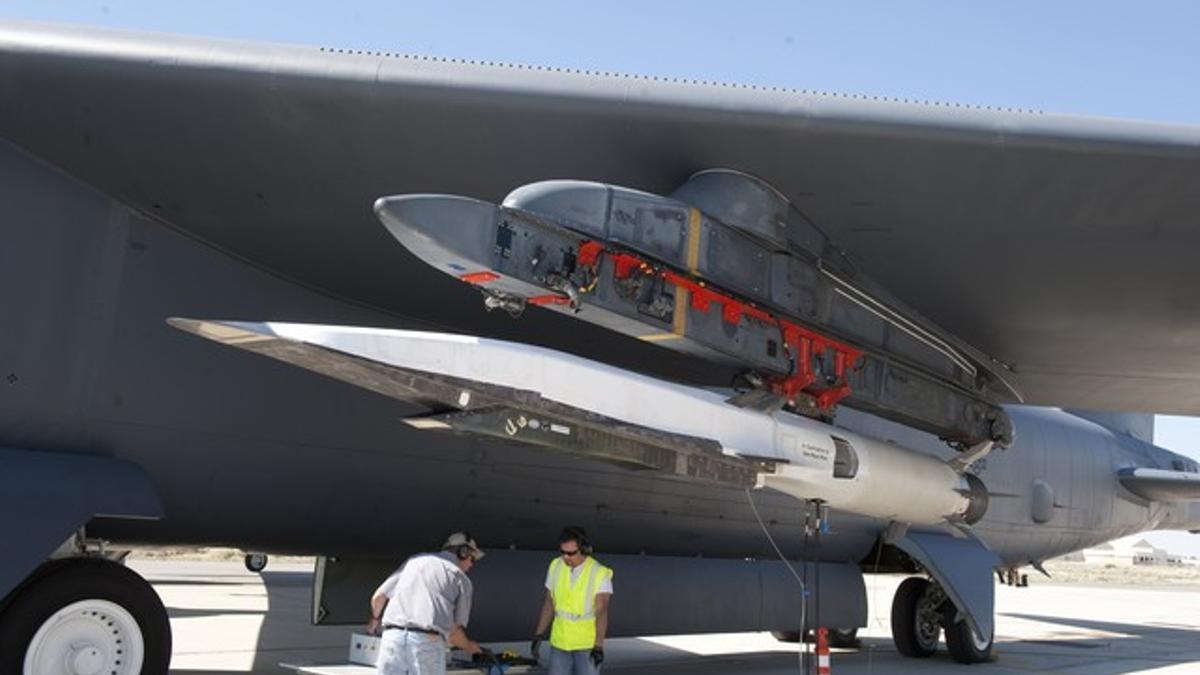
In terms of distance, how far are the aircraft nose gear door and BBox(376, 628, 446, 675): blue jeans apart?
8.90 m

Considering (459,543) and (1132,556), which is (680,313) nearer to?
(459,543)

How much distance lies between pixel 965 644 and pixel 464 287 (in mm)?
9010

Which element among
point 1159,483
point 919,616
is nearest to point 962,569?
point 919,616

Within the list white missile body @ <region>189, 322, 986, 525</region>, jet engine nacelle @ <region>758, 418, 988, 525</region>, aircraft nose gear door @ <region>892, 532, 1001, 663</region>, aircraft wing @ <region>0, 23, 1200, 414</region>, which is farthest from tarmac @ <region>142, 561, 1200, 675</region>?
aircraft wing @ <region>0, 23, 1200, 414</region>

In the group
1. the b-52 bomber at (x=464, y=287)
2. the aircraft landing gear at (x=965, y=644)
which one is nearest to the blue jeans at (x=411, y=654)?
the b-52 bomber at (x=464, y=287)

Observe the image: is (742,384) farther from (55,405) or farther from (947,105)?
(55,405)

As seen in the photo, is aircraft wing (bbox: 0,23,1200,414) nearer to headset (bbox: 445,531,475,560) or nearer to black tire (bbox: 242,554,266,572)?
headset (bbox: 445,531,475,560)

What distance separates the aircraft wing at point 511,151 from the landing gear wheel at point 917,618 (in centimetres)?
692

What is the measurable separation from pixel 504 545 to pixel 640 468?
8.44 ft

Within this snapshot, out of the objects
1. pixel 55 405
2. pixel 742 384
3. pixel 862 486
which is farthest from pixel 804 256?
pixel 55 405

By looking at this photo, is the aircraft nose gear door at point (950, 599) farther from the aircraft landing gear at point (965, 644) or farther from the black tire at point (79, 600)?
the black tire at point (79, 600)

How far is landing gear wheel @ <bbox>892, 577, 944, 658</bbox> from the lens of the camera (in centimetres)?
1527

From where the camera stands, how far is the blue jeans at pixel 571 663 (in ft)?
26.5

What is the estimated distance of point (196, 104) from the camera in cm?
768
